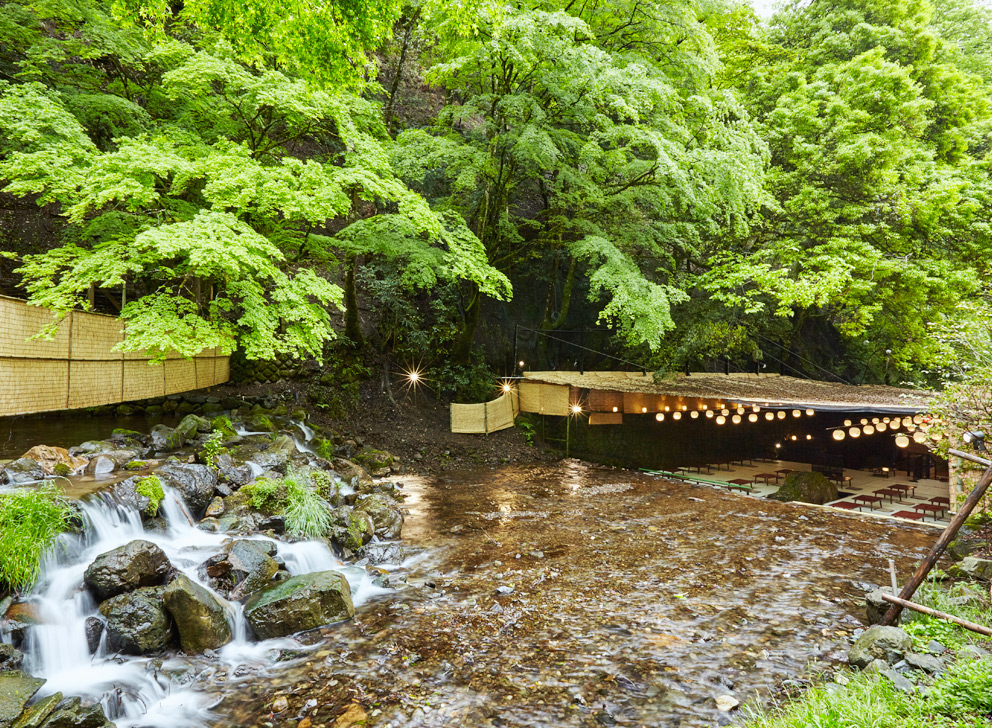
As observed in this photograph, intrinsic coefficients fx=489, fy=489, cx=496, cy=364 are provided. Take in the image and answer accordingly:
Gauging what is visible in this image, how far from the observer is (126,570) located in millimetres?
5836

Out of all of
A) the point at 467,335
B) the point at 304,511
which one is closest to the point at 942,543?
the point at 304,511

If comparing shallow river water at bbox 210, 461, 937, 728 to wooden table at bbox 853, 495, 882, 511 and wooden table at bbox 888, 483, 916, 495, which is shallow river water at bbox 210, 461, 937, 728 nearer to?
wooden table at bbox 853, 495, 882, 511

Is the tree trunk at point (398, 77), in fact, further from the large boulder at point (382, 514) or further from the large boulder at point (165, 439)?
the large boulder at point (382, 514)

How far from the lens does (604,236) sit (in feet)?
49.7

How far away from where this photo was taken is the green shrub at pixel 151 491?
7.24m

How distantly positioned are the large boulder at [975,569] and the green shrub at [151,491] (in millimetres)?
12417

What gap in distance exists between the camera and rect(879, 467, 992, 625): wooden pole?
5145mm

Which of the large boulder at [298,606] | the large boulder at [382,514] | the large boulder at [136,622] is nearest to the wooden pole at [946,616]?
the large boulder at [298,606]

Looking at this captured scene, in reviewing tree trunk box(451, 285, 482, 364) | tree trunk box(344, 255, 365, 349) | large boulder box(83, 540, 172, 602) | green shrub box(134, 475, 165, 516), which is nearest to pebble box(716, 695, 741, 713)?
large boulder box(83, 540, 172, 602)

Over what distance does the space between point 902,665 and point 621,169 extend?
506 inches

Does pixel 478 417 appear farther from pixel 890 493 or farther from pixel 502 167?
pixel 890 493

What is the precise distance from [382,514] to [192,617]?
441cm

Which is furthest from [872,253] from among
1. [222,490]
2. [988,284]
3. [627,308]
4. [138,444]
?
[138,444]

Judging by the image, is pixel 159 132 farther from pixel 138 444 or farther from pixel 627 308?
pixel 627 308
